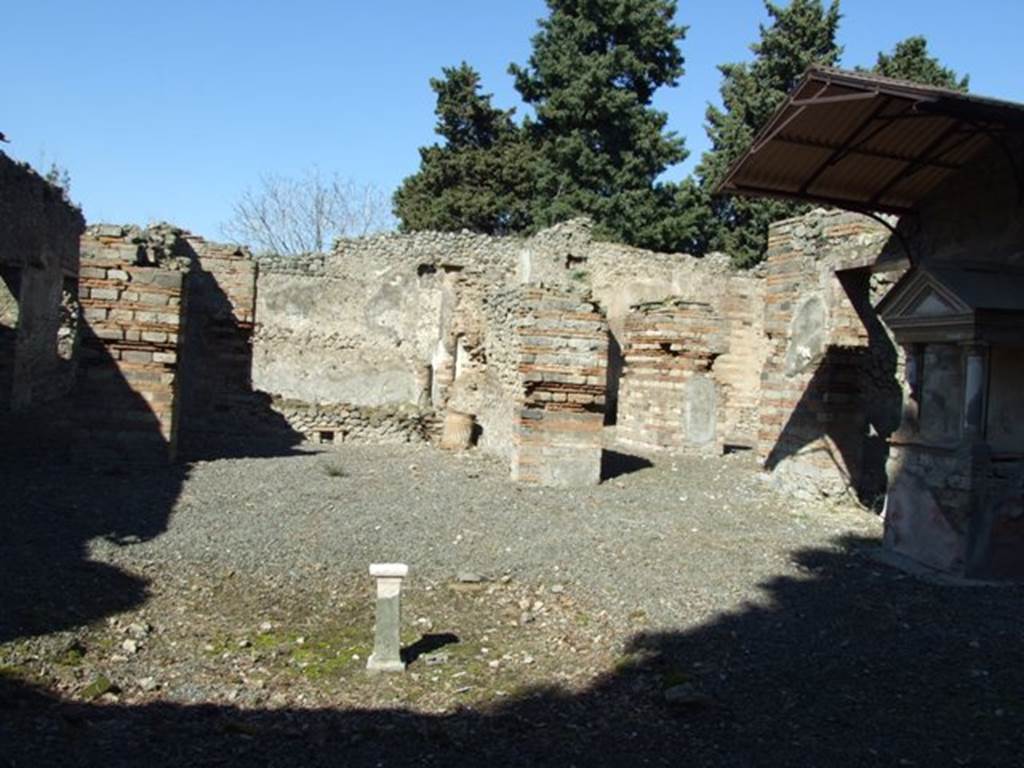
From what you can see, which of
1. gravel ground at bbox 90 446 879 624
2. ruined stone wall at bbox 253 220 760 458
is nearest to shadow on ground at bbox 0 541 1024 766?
gravel ground at bbox 90 446 879 624

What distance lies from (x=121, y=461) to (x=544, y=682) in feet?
22.4

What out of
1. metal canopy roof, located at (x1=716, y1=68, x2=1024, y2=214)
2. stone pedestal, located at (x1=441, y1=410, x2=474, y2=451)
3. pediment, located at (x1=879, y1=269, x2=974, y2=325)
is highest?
metal canopy roof, located at (x1=716, y1=68, x2=1024, y2=214)

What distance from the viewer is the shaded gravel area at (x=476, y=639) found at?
3.88 meters

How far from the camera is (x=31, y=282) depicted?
14227 millimetres

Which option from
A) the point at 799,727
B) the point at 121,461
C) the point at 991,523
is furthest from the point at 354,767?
the point at 121,461

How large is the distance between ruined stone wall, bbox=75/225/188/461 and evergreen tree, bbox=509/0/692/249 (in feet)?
63.9

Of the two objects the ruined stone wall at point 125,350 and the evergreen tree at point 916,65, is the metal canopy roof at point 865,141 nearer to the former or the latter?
the ruined stone wall at point 125,350

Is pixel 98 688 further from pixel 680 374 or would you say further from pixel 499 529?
pixel 680 374

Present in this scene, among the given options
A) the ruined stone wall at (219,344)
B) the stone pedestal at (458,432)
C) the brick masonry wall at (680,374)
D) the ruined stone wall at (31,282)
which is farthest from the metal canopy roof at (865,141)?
the ruined stone wall at (31,282)

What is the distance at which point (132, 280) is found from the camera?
9.80m

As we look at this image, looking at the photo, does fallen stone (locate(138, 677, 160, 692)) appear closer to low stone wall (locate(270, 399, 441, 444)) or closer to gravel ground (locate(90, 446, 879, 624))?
gravel ground (locate(90, 446, 879, 624))

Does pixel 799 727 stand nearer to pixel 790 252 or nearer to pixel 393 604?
pixel 393 604

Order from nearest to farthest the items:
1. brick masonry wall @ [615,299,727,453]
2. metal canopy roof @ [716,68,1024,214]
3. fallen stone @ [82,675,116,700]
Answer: fallen stone @ [82,675,116,700] < metal canopy roof @ [716,68,1024,214] < brick masonry wall @ [615,299,727,453]

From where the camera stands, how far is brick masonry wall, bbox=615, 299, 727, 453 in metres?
14.3
